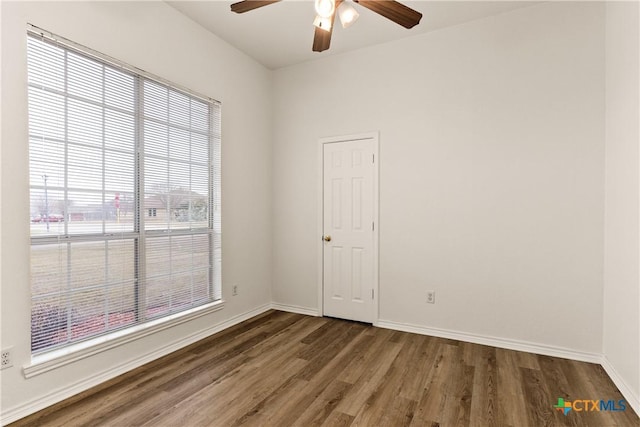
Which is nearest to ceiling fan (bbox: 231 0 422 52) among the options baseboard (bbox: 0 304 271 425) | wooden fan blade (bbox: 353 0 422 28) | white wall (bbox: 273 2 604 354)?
wooden fan blade (bbox: 353 0 422 28)

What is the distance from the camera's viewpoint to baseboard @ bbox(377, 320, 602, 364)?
111 inches

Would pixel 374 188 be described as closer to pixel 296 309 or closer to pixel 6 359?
pixel 296 309

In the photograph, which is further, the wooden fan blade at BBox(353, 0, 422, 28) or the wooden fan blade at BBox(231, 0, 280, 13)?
the wooden fan blade at BBox(231, 0, 280, 13)

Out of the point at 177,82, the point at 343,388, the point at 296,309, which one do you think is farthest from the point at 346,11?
the point at 296,309

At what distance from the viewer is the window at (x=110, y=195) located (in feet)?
7.11

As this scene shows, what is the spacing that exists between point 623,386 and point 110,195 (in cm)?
399

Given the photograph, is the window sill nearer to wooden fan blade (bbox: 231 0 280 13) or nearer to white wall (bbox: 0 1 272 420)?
white wall (bbox: 0 1 272 420)

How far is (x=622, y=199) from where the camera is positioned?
7.91ft

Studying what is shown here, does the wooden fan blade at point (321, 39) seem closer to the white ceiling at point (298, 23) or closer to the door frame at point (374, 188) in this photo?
the white ceiling at point (298, 23)

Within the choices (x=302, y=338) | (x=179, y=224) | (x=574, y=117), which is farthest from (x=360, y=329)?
(x=574, y=117)

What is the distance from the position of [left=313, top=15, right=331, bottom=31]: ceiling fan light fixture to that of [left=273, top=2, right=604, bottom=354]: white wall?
68.6 inches

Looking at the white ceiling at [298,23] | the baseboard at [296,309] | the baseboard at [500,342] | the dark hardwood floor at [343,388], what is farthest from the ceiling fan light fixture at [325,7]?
the baseboard at [296,309]

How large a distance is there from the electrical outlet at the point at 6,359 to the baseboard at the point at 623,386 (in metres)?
3.87

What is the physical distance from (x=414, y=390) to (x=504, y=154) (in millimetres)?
2237
